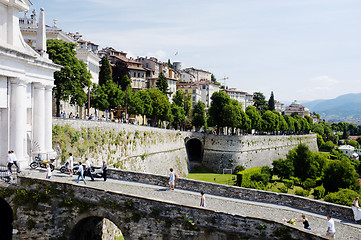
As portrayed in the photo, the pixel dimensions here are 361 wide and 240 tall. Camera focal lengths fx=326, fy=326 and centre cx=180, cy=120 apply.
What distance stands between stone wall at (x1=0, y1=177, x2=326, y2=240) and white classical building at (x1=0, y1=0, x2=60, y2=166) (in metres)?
3.98

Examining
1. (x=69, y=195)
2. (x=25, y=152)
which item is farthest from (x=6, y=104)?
(x=69, y=195)

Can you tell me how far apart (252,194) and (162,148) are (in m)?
32.9

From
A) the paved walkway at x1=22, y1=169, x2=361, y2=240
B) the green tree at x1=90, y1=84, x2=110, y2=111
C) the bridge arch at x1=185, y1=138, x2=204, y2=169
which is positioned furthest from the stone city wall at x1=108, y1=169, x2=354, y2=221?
the bridge arch at x1=185, y1=138, x2=204, y2=169

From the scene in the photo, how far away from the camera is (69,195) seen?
17594 mm

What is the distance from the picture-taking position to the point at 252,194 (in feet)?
63.7

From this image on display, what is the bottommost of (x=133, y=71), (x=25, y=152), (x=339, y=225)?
(x=339, y=225)

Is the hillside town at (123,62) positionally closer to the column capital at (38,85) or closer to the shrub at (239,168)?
the column capital at (38,85)

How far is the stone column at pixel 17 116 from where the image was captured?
2041 centimetres

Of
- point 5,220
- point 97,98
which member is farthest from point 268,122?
point 5,220

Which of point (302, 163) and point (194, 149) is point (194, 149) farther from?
point (302, 163)

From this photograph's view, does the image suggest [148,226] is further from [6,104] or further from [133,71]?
[133,71]

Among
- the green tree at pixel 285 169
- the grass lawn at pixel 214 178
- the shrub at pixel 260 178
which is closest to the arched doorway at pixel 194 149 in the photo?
the grass lawn at pixel 214 178

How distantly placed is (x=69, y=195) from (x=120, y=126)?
20.7 m

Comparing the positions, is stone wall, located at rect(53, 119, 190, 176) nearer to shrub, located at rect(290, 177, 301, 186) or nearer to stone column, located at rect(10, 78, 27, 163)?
stone column, located at rect(10, 78, 27, 163)
